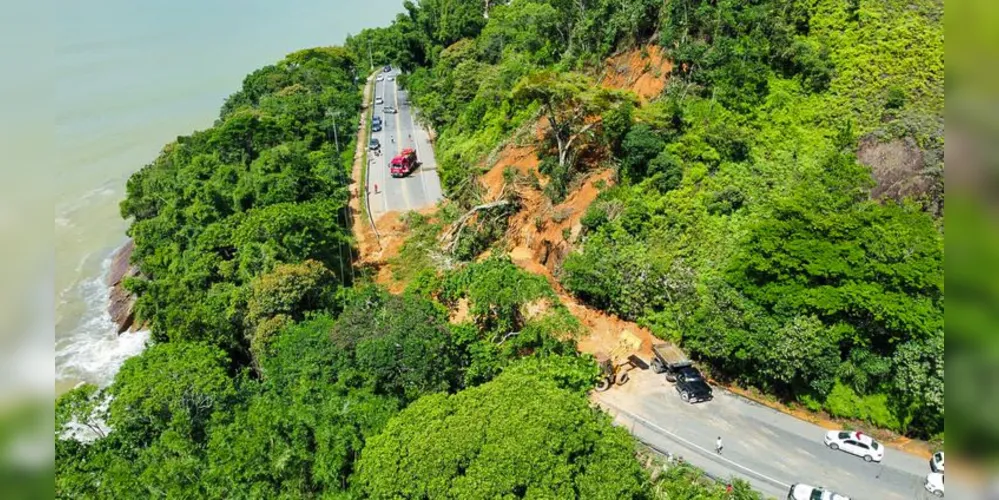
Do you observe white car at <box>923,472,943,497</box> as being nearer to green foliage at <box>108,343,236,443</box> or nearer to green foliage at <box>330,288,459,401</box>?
green foliage at <box>330,288,459,401</box>

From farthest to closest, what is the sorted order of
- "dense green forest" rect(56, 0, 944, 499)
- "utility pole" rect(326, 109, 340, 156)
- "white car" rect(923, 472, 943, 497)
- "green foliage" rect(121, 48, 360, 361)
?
"utility pole" rect(326, 109, 340, 156) < "green foliage" rect(121, 48, 360, 361) < "white car" rect(923, 472, 943, 497) < "dense green forest" rect(56, 0, 944, 499)

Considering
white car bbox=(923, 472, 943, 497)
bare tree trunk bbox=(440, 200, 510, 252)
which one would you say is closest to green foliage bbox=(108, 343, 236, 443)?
bare tree trunk bbox=(440, 200, 510, 252)

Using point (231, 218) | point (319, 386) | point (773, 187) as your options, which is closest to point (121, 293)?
point (231, 218)

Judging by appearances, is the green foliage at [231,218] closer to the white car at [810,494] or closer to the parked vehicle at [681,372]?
the parked vehicle at [681,372]

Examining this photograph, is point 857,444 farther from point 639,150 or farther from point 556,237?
point 556,237
